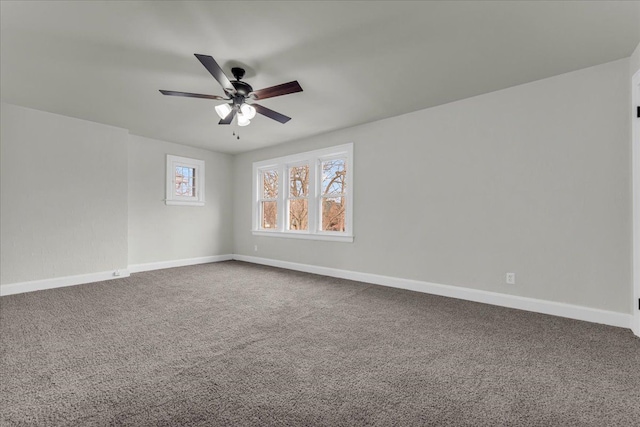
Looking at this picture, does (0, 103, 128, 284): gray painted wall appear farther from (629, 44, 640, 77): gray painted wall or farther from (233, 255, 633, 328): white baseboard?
(629, 44, 640, 77): gray painted wall

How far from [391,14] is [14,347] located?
377cm

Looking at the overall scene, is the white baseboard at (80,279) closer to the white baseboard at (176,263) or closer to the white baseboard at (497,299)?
the white baseboard at (176,263)

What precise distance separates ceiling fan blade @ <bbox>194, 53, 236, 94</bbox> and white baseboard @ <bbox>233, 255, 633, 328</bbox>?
3158 mm

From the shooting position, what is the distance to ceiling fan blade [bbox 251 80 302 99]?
260 centimetres

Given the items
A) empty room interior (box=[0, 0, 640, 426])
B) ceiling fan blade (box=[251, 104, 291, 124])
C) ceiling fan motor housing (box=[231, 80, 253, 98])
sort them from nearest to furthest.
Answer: empty room interior (box=[0, 0, 640, 426]) < ceiling fan motor housing (box=[231, 80, 253, 98]) < ceiling fan blade (box=[251, 104, 291, 124])

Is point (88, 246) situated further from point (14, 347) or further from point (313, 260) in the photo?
point (313, 260)

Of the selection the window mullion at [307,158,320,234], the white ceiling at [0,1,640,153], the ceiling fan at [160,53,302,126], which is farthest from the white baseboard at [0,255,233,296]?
the ceiling fan at [160,53,302,126]

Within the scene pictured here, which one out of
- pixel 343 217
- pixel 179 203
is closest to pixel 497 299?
pixel 343 217

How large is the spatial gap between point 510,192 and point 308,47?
2.67 metres

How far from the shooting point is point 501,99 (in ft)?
10.9

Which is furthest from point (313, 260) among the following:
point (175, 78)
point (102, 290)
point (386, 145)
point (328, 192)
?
point (175, 78)

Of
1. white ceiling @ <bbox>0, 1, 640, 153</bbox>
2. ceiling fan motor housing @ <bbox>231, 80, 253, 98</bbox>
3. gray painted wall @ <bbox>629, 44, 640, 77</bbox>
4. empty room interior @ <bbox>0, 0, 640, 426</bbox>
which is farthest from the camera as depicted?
ceiling fan motor housing @ <bbox>231, 80, 253, 98</bbox>

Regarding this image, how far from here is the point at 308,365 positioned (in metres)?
1.95

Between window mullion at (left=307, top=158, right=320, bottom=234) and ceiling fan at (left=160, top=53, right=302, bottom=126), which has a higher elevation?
ceiling fan at (left=160, top=53, right=302, bottom=126)
